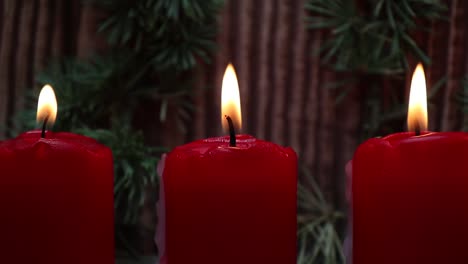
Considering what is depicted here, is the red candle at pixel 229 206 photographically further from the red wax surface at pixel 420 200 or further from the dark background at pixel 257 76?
the dark background at pixel 257 76

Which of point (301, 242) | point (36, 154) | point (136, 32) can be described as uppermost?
point (136, 32)

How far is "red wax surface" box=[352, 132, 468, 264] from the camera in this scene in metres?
0.37

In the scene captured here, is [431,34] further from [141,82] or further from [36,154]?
[36,154]

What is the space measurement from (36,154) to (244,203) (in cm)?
14

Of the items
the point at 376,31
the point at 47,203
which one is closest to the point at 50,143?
the point at 47,203

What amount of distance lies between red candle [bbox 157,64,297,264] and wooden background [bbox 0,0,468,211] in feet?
0.87

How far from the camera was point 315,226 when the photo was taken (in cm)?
64

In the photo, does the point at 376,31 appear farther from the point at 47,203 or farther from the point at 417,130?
the point at 47,203

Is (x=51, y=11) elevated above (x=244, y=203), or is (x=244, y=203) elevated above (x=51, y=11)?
(x=51, y=11)

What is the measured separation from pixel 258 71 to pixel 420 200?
0.32 m

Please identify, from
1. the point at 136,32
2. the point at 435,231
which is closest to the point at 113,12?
the point at 136,32

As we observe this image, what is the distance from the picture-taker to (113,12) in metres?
0.64

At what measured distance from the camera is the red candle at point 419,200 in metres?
0.37

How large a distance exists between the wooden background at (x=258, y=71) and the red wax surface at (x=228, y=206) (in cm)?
26
